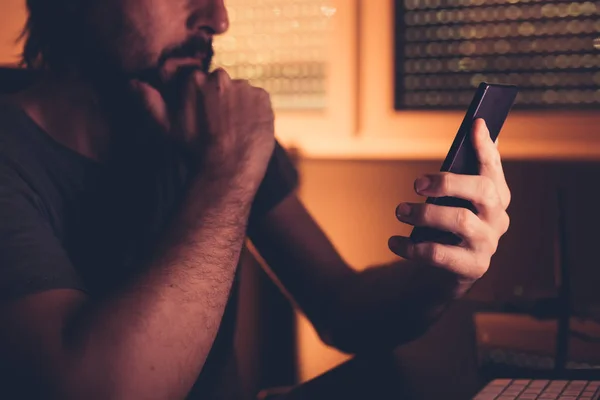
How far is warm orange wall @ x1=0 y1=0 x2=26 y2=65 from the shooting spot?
1.64 metres

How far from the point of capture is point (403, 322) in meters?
0.98

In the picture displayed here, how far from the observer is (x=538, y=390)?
68 cm

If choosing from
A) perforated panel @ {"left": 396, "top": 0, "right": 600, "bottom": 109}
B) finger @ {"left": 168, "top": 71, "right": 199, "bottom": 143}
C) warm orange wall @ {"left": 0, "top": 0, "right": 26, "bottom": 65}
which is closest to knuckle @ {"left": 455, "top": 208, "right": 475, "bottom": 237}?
finger @ {"left": 168, "top": 71, "right": 199, "bottom": 143}

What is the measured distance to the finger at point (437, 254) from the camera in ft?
2.52

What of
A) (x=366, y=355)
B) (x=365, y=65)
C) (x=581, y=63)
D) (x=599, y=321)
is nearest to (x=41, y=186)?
(x=366, y=355)

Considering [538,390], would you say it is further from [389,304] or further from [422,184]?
[389,304]

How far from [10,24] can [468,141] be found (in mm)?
1352

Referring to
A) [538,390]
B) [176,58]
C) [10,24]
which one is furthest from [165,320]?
[10,24]

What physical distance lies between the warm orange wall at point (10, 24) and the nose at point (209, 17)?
0.75m

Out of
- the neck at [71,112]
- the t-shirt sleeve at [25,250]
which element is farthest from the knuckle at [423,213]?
the neck at [71,112]

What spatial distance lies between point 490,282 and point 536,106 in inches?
15.5

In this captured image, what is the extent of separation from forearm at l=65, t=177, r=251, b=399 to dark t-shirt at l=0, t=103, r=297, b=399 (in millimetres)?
38

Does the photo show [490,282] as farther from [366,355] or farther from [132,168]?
[132,168]

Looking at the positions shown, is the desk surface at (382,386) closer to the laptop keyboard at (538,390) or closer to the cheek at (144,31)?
the laptop keyboard at (538,390)
